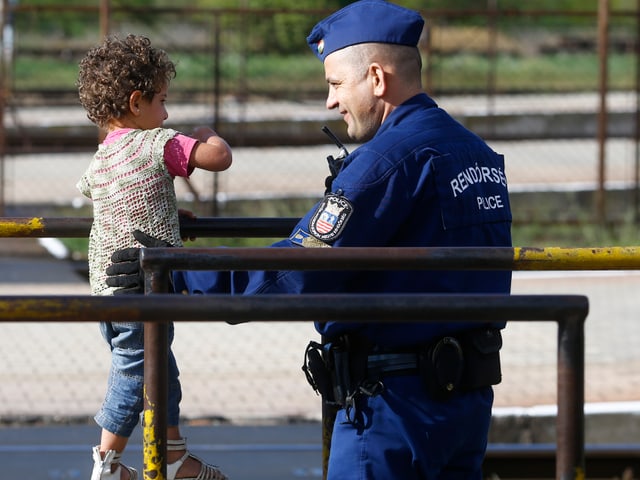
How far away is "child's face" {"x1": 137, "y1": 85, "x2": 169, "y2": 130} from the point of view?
313cm

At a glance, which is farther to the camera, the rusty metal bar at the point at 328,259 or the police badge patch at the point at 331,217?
the police badge patch at the point at 331,217

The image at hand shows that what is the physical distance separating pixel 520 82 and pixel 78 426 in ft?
62.9

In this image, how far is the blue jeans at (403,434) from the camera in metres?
2.68

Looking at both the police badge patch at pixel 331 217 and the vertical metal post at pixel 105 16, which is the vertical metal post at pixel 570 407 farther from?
the vertical metal post at pixel 105 16

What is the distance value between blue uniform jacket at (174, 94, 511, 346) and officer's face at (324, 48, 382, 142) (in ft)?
0.19

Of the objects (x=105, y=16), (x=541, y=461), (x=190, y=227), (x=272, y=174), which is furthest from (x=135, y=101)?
(x=272, y=174)

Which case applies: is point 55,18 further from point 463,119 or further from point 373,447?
point 373,447

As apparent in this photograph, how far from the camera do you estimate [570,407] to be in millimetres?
2131

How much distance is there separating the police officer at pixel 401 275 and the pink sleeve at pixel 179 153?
385 millimetres

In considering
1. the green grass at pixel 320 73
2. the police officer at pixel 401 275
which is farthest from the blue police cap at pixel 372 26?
the green grass at pixel 320 73

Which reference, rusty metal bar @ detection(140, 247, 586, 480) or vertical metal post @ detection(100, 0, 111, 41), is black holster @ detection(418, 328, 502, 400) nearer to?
rusty metal bar @ detection(140, 247, 586, 480)

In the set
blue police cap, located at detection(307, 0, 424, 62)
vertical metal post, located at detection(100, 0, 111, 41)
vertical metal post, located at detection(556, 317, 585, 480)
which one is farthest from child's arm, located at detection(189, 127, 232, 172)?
vertical metal post, located at detection(100, 0, 111, 41)

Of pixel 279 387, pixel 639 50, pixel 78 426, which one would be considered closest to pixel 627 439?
pixel 279 387

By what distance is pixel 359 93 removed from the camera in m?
2.75
